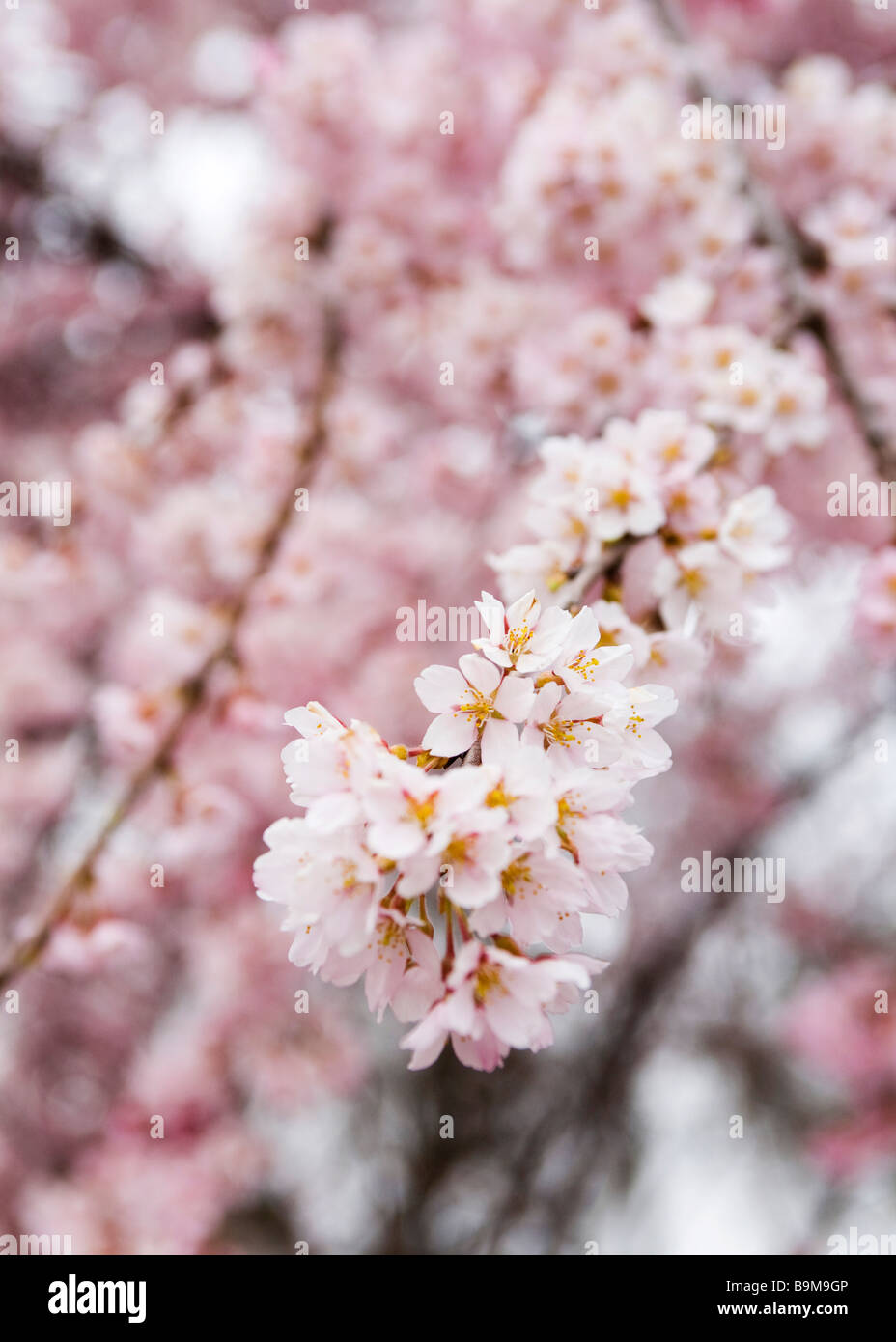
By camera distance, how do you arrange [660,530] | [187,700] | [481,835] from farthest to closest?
[187,700], [660,530], [481,835]

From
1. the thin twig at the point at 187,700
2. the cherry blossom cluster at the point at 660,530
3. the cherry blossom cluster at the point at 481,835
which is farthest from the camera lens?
the thin twig at the point at 187,700

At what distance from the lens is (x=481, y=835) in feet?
1.98

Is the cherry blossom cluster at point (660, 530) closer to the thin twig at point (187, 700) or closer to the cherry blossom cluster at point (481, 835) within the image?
the cherry blossom cluster at point (481, 835)

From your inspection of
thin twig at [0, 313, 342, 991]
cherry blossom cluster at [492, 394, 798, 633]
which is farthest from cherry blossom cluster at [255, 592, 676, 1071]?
thin twig at [0, 313, 342, 991]

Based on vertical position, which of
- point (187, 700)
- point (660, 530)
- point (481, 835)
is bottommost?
point (481, 835)

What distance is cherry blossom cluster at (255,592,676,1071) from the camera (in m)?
0.60

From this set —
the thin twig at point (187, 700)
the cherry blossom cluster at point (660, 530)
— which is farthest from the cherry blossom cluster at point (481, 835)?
the thin twig at point (187, 700)

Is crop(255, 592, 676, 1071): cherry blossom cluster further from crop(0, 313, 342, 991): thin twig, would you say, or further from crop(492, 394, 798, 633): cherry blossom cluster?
crop(0, 313, 342, 991): thin twig

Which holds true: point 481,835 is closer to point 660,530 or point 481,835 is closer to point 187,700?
point 660,530

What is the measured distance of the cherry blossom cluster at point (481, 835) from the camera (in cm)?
60

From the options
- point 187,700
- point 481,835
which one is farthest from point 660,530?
point 187,700
